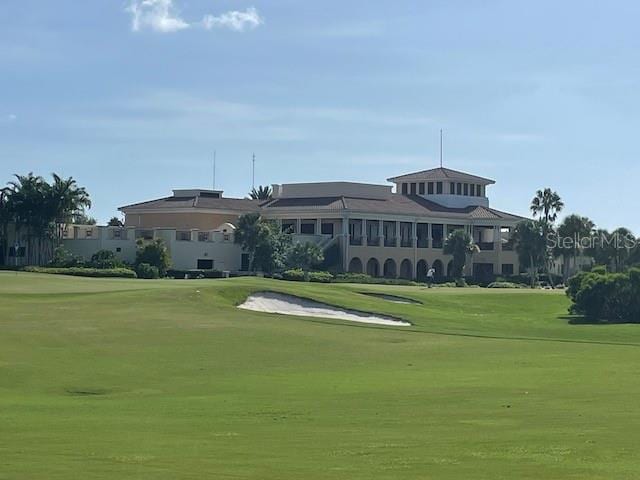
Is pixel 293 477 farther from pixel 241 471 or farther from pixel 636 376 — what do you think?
pixel 636 376

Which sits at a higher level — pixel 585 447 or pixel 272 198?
pixel 272 198

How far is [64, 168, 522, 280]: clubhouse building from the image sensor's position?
116 m

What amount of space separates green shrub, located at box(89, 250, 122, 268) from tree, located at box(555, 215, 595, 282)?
46.5 metres

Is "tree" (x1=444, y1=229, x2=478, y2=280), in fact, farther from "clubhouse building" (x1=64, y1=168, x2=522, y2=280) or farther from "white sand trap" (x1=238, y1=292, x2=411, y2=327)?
"white sand trap" (x1=238, y1=292, x2=411, y2=327)

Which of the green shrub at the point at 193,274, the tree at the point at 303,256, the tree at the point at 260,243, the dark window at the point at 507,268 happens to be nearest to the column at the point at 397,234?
the dark window at the point at 507,268

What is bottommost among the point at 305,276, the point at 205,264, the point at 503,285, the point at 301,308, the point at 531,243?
the point at 301,308

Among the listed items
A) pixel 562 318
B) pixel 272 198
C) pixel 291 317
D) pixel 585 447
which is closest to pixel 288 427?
pixel 585 447

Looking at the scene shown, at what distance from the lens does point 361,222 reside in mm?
120500

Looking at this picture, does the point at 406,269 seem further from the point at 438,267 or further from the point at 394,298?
the point at 394,298

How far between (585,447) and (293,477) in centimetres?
495

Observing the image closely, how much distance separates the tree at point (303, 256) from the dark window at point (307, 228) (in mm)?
14716

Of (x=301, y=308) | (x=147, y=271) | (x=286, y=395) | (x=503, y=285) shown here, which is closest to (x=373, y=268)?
(x=503, y=285)

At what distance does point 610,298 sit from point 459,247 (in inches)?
1762

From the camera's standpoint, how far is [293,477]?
15.7 m
